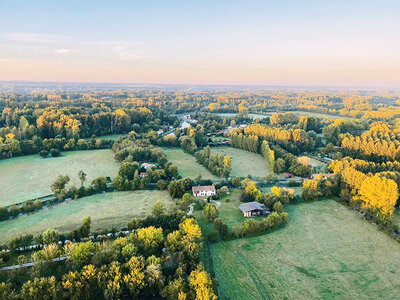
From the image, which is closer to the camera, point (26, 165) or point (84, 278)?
point (84, 278)

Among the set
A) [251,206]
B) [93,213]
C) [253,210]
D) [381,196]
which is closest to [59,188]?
[93,213]

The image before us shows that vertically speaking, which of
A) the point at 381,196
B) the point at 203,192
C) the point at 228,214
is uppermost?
the point at 381,196

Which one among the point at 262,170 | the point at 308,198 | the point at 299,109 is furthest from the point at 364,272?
the point at 299,109

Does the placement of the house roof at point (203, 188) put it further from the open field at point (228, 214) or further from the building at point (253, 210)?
the building at point (253, 210)

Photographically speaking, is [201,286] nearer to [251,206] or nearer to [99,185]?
[251,206]

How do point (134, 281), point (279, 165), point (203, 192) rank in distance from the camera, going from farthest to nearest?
1. point (279, 165)
2. point (203, 192)
3. point (134, 281)

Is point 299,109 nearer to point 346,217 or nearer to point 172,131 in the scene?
point 172,131

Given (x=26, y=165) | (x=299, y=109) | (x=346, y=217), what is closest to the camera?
(x=346, y=217)
